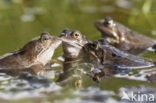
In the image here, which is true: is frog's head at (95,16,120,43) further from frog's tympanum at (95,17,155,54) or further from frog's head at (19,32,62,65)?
frog's head at (19,32,62,65)

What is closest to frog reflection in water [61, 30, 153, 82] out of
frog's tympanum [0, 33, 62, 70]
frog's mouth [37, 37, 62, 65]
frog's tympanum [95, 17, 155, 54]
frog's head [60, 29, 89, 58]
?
frog's head [60, 29, 89, 58]

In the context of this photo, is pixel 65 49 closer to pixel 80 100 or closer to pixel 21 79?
pixel 21 79

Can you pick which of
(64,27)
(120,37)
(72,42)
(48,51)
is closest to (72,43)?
(72,42)

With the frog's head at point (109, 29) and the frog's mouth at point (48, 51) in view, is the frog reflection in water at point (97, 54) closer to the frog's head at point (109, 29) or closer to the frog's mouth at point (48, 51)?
the frog's mouth at point (48, 51)

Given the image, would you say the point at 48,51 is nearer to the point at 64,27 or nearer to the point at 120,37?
the point at 120,37

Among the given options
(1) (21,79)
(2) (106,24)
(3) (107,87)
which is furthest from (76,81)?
(2) (106,24)

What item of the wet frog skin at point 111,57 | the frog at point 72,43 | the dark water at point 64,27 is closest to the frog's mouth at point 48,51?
the frog at point 72,43
